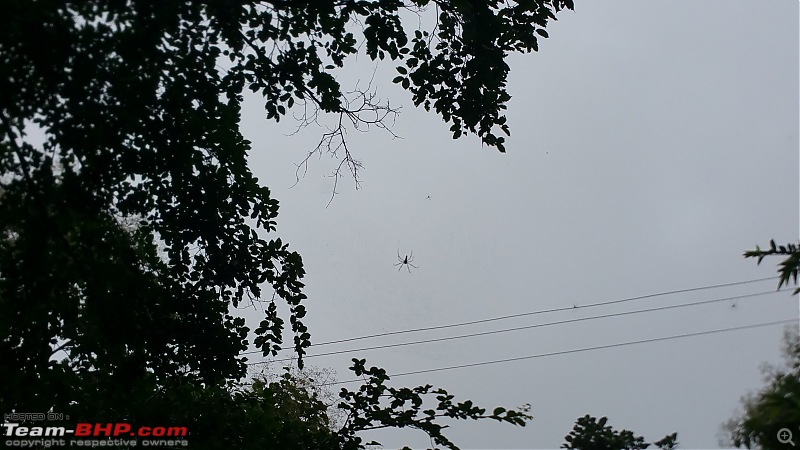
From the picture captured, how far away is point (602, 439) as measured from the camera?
12.1 feet

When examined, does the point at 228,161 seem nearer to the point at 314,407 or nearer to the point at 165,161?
the point at 165,161

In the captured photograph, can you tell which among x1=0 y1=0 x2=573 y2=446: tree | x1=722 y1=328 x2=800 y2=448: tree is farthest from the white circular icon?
x1=0 y1=0 x2=573 y2=446: tree

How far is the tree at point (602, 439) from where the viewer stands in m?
3.65

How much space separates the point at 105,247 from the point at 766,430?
4216mm

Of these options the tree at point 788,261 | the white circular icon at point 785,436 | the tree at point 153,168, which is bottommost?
the white circular icon at point 785,436

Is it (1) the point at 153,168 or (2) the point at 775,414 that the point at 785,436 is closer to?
(2) the point at 775,414

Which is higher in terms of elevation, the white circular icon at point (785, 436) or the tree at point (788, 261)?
the tree at point (788, 261)

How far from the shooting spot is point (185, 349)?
6.24 m

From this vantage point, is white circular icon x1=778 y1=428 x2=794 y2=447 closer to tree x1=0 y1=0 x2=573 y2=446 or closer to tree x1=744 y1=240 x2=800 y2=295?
tree x1=744 y1=240 x2=800 y2=295

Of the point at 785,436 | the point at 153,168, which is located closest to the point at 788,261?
the point at 785,436

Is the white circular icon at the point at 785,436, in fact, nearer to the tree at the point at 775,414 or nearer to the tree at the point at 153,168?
the tree at the point at 775,414

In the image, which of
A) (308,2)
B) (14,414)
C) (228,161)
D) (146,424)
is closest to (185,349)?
(146,424)

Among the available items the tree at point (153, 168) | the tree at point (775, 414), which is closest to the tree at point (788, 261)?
the tree at point (775, 414)

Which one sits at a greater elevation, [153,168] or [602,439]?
[153,168]
